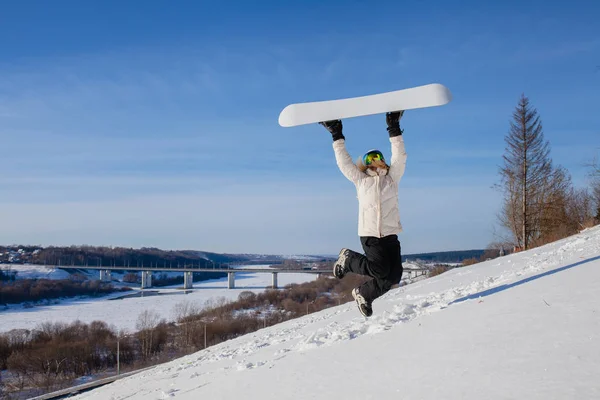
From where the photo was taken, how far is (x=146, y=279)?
101 m

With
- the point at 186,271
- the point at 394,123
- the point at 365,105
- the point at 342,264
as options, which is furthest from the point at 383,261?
the point at 186,271

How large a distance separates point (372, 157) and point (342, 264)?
46.6 inches

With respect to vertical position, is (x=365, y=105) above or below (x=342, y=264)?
above

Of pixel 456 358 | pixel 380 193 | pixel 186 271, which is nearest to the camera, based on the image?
pixel 456 358

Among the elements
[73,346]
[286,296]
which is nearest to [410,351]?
[73,346]

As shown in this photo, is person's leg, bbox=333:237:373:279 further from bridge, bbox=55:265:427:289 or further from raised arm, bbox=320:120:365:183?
bridge, bbox=55:265:427:289

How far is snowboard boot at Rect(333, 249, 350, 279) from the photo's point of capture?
15.2 feet

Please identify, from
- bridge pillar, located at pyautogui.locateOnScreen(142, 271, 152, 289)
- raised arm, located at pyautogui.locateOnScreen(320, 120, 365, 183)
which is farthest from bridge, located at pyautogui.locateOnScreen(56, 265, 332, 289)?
raised arm, located at pyautogui.locateOnScreen(320, 120, 365, 183)

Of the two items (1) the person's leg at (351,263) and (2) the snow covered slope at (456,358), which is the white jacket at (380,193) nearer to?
(1) the person's leg at (351,263)

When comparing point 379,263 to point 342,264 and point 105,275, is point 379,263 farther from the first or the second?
point 105,275

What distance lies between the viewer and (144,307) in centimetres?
6756

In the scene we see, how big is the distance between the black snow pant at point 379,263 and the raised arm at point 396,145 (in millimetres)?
630

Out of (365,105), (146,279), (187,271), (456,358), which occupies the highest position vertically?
(365,105)

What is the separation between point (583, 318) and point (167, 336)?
140ft
